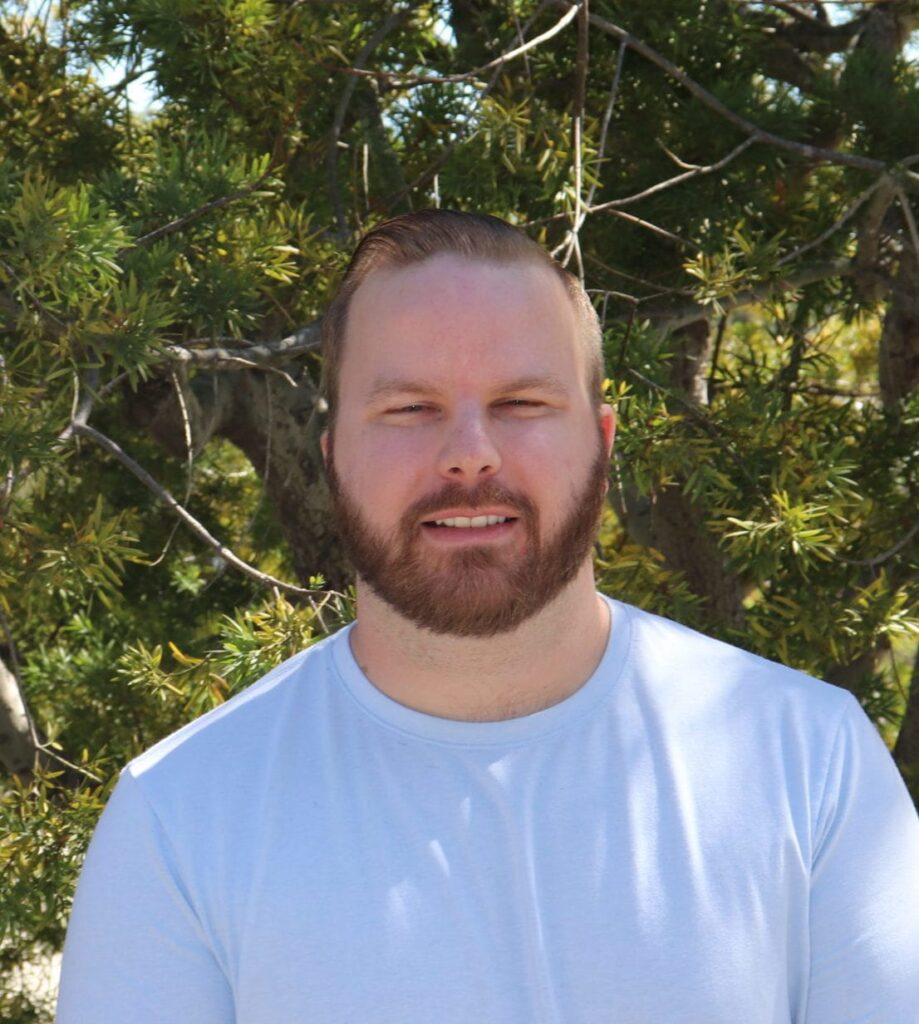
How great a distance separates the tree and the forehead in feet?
1.16

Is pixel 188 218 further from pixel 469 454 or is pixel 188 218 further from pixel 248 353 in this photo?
pixel 469 454

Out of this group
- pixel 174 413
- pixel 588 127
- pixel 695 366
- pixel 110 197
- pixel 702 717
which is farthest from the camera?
pixel 695 366

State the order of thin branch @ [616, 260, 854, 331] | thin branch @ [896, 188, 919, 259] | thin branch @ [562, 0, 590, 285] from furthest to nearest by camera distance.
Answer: thin branch @ [616, 260, 854, 331] → thin branch @ [896, 188, 919, 259] → thin branch @ [562, 0, 590, 285]

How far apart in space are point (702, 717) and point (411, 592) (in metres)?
0.30

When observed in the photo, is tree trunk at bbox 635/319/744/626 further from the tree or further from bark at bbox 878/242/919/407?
bark at bbox 878/242/919/407

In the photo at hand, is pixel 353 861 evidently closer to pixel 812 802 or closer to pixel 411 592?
pixel 411 592

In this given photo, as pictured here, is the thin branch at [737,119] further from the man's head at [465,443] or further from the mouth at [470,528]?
the mouth at [470,528]

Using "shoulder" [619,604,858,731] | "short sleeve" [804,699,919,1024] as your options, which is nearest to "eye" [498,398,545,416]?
"shoulder" [619,604,858,731]

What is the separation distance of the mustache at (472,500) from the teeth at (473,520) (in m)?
0.01

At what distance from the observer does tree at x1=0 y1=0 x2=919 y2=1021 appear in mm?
1776

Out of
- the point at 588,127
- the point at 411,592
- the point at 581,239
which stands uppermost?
the point at 588,127

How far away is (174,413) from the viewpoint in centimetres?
250

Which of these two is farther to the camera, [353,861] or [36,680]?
[36,680]

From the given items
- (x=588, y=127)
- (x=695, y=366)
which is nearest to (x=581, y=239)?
(x=588, y=127)
